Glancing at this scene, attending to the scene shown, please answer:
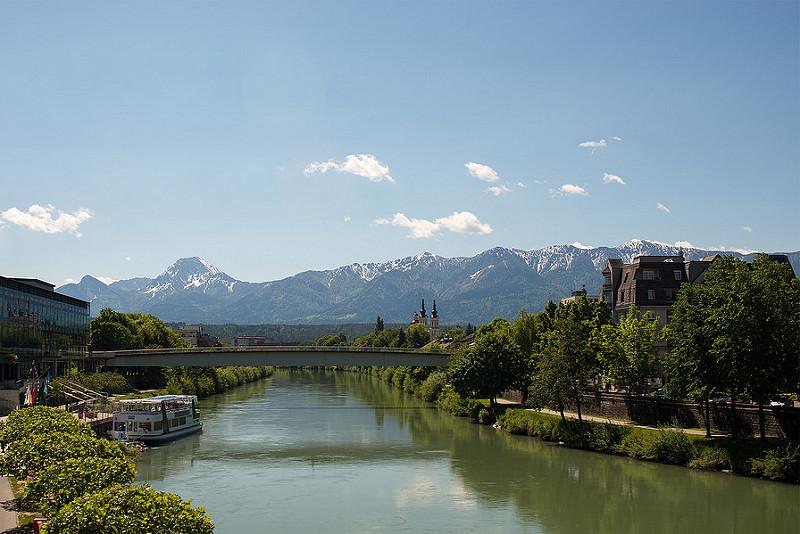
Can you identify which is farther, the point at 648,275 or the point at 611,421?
the point at 648,275

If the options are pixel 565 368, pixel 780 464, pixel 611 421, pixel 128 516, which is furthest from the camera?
pixel 611 421

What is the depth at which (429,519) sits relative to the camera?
42.1m

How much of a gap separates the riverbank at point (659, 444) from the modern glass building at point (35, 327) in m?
47.4

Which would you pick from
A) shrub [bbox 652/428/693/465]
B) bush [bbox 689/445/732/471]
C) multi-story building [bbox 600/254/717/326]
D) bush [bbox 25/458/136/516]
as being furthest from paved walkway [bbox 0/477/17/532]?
multi-story building [bbox 600/254/717/326]

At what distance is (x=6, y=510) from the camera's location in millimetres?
32062

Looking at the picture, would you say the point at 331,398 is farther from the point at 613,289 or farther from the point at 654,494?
the point at 654,494

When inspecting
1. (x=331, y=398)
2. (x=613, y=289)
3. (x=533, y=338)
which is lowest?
(x=331, y=398)

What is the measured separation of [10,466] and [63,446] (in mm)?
3287

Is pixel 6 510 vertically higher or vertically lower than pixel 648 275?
lower

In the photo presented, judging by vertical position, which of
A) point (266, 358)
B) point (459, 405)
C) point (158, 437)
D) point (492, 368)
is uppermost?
point (266, 358)

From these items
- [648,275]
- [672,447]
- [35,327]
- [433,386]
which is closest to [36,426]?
[672,447]

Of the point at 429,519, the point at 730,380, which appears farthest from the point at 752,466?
the point at 429,519

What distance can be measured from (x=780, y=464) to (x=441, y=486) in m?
20.9

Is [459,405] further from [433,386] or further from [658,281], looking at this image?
[658,281]
